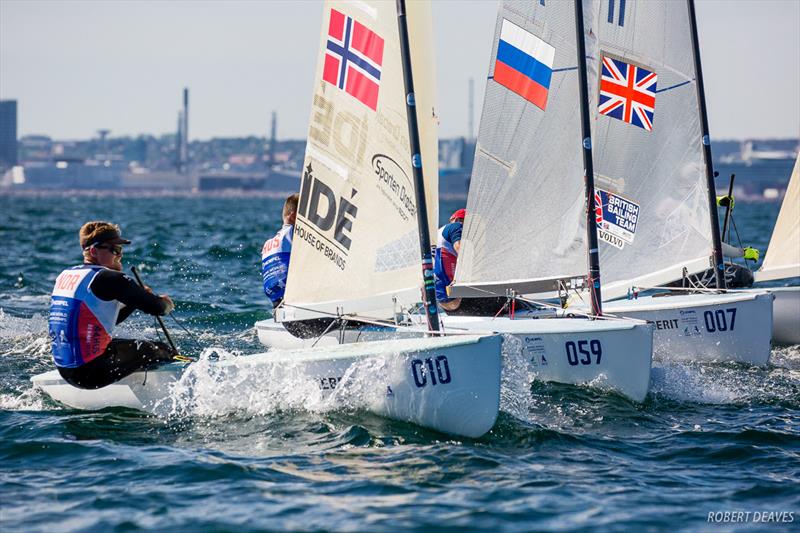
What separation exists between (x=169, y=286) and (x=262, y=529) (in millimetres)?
11515

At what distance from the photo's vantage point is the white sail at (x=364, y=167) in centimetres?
746

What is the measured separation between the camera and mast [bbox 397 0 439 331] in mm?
7203

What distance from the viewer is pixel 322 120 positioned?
7.83 meters

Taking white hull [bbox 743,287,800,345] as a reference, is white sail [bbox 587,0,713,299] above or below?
above

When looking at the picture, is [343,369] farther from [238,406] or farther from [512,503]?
[512,503]

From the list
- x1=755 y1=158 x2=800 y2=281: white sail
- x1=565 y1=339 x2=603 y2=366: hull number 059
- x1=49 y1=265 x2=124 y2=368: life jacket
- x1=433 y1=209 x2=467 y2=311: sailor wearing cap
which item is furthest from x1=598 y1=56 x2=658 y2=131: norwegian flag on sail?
x1=49 y1=265 x2=124 y2=368: life jacket

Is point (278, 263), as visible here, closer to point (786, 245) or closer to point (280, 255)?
point (280, 255)

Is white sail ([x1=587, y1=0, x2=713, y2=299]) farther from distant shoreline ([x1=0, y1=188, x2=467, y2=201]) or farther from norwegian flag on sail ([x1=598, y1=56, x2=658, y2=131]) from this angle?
distant shoreline ([x1=0, y1=188, x2=467, y2=201])

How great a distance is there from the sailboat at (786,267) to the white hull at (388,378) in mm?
5616

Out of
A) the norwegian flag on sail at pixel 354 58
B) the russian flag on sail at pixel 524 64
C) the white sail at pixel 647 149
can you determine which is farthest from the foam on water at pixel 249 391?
the white sail at pixel 647 149

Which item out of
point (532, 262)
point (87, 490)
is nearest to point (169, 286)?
point (532, 262)

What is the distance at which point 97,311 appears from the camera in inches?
A: 282

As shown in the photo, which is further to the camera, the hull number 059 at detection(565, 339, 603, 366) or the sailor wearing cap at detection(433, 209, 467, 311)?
the sailor wearing cap at detection(433, 209, 467, 311)

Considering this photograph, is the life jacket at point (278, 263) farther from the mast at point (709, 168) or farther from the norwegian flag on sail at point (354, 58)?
the mast at point (709, 168)
